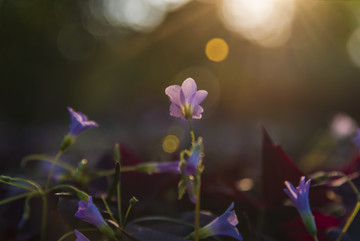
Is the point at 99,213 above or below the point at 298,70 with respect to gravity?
below

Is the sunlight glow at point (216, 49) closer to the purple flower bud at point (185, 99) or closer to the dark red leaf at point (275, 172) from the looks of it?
the dark red leaf at point (275, 172)

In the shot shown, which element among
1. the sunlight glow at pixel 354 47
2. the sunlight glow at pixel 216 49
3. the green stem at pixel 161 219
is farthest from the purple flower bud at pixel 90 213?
the sunlight glow at pixel 354 47

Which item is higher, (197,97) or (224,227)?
(197,97)

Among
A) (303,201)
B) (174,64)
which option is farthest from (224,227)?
(174,64)

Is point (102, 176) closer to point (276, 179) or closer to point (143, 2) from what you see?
point (276, 179)

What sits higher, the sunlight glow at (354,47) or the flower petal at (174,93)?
the sunlight glow at (354,47)

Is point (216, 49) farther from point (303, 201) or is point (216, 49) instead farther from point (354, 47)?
point (303, 201)

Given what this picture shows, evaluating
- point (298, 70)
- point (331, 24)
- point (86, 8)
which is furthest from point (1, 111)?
point (298, 70)
